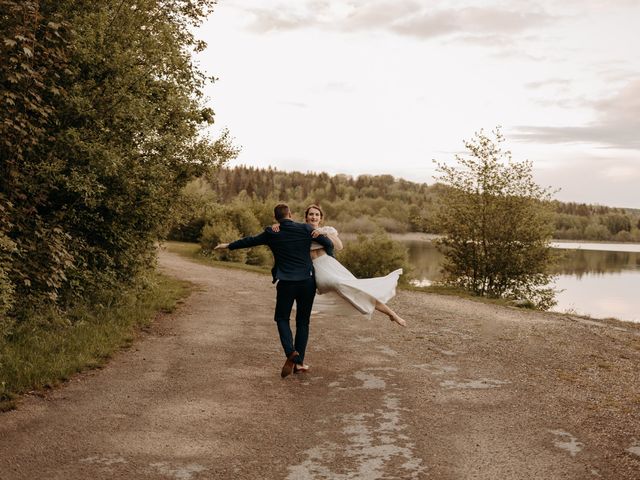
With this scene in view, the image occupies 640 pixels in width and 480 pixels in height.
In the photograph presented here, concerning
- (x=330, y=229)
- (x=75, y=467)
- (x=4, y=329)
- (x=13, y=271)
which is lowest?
(x=75, y=467)

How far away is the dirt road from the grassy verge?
0.30 metres

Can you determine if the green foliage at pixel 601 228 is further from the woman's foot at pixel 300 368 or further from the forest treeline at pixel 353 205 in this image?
the woman's foot at pixel 300 368

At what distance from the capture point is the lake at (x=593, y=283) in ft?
103

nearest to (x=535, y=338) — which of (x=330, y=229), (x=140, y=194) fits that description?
(x=330, y=229)

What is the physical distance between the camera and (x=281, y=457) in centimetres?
573

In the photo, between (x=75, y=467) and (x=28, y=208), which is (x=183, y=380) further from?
(x=28, y=208)

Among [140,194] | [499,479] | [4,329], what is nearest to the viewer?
[499,479]

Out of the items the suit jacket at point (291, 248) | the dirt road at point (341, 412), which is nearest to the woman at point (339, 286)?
the suit jacket at point (291, 248)

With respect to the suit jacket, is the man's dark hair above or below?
above

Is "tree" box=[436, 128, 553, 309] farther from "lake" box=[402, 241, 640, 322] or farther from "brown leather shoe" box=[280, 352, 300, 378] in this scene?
"brown leather shoe" box=[280, 352, 300, 378]

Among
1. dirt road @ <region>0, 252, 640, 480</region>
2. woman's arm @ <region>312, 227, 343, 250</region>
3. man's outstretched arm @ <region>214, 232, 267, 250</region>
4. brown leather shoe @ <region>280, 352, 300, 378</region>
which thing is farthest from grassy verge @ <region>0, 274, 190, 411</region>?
woman's arm @ <region>312, 227, 343, 250</region>

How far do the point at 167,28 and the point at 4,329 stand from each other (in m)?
7.46

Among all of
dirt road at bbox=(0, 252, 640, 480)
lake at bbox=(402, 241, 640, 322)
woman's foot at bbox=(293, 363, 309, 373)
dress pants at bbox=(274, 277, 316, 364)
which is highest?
dress pants at bbox=(274, 277, 316, 364)

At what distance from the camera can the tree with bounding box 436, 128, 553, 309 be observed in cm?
2534
